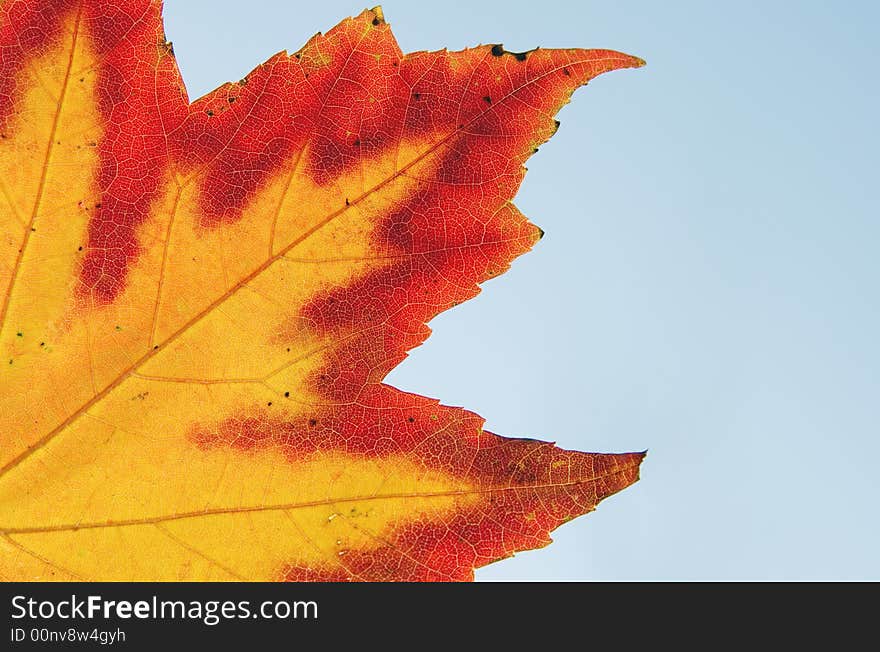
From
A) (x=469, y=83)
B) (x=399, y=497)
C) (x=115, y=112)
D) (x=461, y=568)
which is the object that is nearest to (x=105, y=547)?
(x=399, y=497)

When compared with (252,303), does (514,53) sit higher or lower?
higher

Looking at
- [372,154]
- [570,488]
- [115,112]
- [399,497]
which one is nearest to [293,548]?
[399,497]

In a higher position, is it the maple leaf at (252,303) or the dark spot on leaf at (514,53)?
the dark spot on leaf at (514,53)

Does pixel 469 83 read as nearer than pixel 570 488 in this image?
Yes

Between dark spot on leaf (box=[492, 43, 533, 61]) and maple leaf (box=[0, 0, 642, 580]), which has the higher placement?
dark spot on leaf (box=[492, 43, 533, 61])
